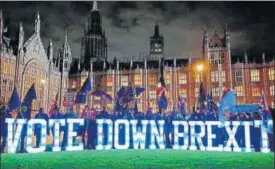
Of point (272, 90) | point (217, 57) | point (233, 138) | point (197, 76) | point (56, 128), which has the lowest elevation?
point (233, 138)

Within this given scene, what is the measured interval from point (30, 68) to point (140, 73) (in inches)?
680

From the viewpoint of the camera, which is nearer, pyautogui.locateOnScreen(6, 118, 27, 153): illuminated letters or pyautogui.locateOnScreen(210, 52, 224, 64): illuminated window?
pyautogui.locateOnScreen(6, 118, 27, 153): illuminated letters

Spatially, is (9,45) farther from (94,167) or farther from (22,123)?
(94,167)

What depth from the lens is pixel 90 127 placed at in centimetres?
2150

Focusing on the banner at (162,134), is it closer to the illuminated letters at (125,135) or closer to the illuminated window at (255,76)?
the illuminated letters at (125,135)

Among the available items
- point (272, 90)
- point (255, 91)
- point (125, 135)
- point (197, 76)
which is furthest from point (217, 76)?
point (125, 135)

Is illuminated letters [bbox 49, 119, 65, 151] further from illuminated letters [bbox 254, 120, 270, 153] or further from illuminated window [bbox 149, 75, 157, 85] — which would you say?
illuminated window [bbox 149, 75, 157, 85]

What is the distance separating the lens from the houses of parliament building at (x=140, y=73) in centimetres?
4341

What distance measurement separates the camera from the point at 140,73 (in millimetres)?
53125

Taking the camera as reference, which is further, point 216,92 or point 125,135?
point 216,92

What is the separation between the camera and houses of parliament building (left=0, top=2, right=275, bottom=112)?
43.4 metres

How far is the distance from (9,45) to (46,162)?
1250 inches

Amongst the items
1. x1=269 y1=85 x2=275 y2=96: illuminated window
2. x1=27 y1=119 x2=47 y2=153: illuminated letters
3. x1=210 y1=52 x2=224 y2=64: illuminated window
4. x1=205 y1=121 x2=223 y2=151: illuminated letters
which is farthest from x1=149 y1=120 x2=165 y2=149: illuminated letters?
x1=210 y1=52 x2=224 y2=64: illuminated window

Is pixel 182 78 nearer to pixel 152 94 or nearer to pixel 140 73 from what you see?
pixel 152 94
